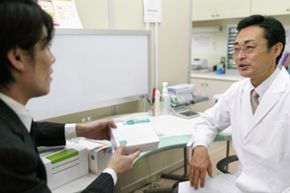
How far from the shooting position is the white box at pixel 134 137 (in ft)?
4.34

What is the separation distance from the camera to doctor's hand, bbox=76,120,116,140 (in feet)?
4.67

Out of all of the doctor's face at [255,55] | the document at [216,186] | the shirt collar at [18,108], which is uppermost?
the doctor's face at [255,55]

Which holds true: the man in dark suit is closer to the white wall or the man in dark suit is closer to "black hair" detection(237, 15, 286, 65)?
"black hair" detection(237, 15, 286, 65)

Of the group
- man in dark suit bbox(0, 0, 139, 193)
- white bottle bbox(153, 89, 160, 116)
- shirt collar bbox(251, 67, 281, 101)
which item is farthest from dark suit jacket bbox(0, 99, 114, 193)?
white bottle bbox(153, 89, 160, 116)

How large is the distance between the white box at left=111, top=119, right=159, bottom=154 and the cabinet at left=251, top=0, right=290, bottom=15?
2.94 meters

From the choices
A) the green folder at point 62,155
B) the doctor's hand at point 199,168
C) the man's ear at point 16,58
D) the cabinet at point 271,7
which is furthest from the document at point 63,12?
the cabinet at point 271,7

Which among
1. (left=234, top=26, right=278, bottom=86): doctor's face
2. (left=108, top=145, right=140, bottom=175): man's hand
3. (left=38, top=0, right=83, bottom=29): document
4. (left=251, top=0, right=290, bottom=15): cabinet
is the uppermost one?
(left=251, top=0, right=290, bottom=15): cabinet

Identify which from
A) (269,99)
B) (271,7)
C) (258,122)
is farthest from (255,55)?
(271,7)

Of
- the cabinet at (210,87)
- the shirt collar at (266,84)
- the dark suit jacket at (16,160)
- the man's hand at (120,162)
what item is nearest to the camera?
the dark suit jacket at (16,160)

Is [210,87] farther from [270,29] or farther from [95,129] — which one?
[95,129]

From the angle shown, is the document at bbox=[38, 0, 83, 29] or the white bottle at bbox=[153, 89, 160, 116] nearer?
the document at bbox=[38, 0, 83, 29]

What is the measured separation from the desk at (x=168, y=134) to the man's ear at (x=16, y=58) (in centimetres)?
68

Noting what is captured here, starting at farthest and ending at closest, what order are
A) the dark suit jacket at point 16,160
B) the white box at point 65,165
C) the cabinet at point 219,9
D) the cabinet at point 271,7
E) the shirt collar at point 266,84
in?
the cabinet at point 219,9, the cabinet at point 271,7, the shirt collar at point 266,84, the white box at point 65,165, the dark suit jacket at point 16,160

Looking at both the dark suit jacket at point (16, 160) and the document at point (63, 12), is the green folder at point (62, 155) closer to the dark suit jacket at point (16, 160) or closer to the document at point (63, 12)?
the dark suit jacket at point (16, 160)
